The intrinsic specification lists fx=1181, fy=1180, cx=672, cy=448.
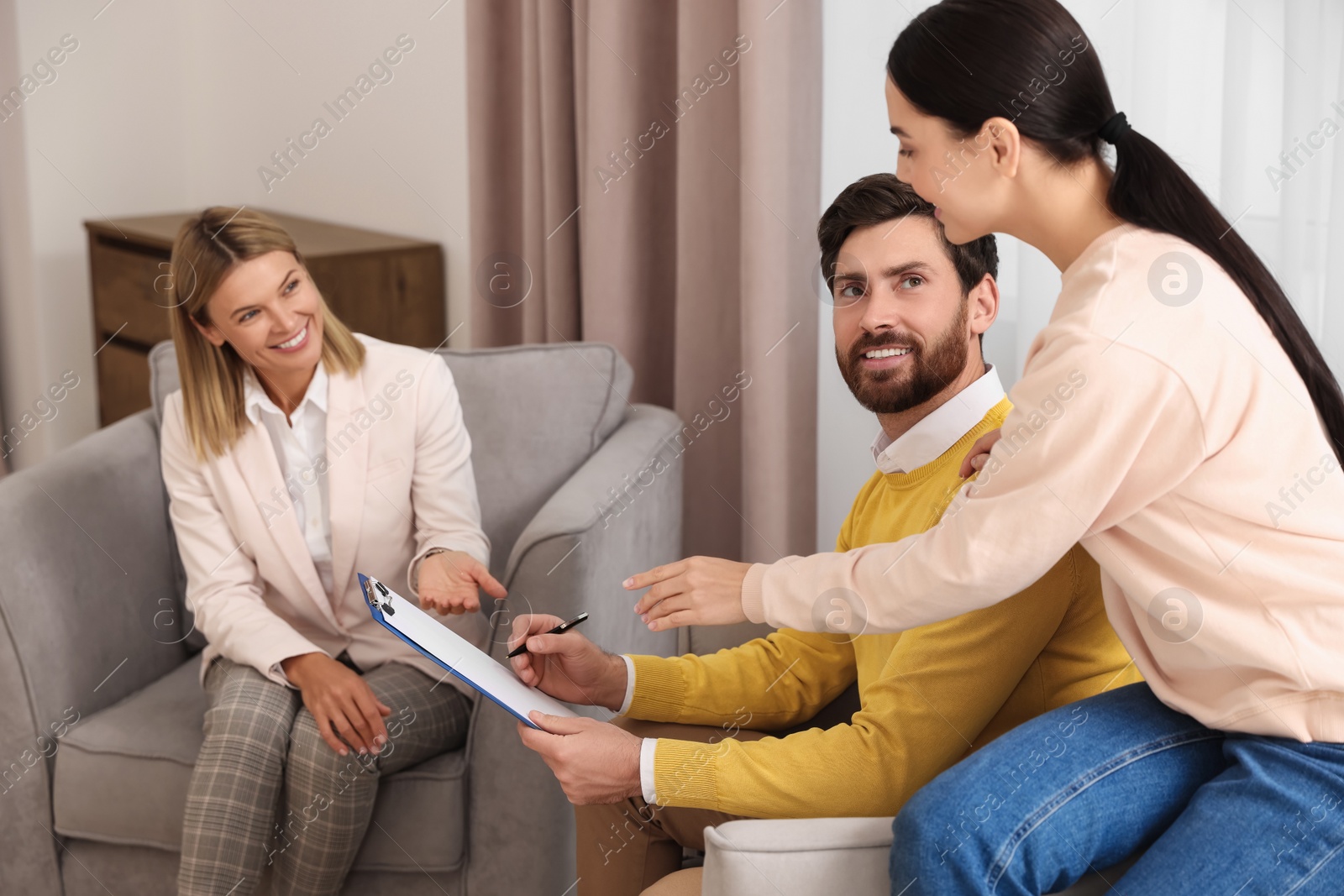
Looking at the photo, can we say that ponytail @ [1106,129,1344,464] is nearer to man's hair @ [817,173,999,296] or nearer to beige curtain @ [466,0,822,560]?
man's hair @ [817,173,999,296]

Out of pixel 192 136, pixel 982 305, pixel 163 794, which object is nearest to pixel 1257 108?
pixel 982 305

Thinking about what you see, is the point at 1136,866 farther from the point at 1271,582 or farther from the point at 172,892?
the point at 172,892

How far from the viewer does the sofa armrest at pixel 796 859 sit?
0.99 meters

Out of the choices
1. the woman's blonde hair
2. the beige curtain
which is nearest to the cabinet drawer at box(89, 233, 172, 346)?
the beige curtain

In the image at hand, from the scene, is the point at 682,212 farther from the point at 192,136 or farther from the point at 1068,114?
the point at 192,136

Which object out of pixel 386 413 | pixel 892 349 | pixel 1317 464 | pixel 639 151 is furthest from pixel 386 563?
pixel 1317 464

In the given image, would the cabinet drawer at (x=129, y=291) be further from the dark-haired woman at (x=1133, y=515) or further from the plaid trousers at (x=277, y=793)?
the dark-haired woman at (x=1133, y=515)

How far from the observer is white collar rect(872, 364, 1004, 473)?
4.25ft

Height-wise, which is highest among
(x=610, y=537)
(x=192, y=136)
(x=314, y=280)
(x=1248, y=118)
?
(x=192, y=136)

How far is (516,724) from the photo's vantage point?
5.24 ft

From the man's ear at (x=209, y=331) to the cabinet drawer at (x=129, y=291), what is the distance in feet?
4.76

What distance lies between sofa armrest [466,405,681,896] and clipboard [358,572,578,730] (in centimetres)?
25

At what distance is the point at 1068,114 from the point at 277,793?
1.28 m

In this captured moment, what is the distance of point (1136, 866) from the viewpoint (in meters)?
0.95
